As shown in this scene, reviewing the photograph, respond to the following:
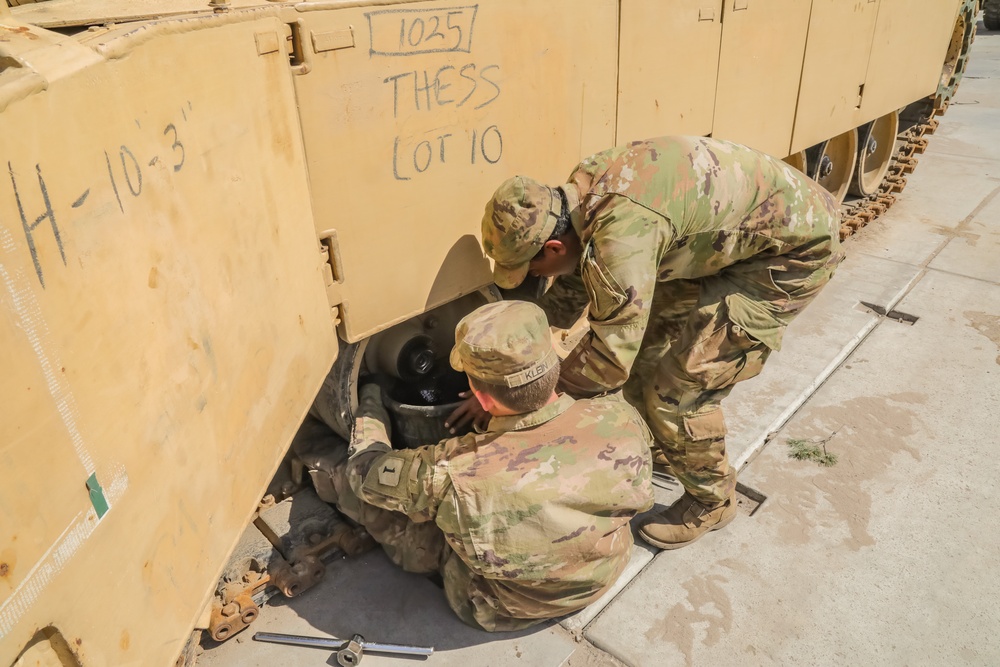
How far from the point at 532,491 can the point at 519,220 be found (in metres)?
0.81

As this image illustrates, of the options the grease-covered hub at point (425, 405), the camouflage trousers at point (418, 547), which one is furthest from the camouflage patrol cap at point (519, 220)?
the camouflage trousers at point (418, 547)

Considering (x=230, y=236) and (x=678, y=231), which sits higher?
(x=230, y=236)

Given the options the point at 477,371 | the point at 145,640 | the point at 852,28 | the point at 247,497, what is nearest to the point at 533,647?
the point at 477,371

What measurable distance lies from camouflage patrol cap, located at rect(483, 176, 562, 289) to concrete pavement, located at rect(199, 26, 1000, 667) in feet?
3.96

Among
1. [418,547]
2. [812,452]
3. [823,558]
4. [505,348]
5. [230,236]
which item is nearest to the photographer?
[230,236]

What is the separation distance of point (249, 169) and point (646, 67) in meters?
1.91

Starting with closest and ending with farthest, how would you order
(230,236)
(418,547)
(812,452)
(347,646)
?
(230,236)
(347,646)
(418,547)
(812,452)

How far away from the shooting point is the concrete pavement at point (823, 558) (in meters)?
2.43

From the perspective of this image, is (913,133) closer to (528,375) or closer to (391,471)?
(528,375)

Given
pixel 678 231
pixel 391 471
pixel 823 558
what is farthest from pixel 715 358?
pixel 391 471

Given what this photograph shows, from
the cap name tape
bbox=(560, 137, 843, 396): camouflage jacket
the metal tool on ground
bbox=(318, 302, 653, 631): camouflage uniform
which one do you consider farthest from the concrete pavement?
the cap name tape

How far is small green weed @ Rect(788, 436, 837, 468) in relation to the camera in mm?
3289

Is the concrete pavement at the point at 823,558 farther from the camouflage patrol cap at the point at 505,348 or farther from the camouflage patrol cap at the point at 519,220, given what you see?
the camouflage patrol cap at the point at 519,220

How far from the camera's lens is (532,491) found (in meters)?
2.12
